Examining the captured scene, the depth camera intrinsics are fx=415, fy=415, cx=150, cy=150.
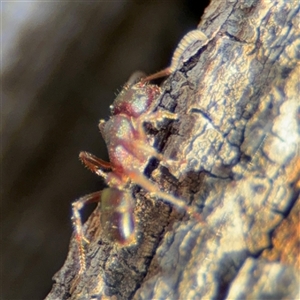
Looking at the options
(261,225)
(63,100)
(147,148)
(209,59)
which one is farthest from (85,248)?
(63,100)

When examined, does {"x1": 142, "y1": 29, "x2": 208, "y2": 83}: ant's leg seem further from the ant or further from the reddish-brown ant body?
the reddish-brown ant body

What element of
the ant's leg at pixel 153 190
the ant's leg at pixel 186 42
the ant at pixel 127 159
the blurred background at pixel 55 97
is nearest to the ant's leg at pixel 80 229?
the ant at pixel 127 159

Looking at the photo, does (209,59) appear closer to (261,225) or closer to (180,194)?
(180,194)

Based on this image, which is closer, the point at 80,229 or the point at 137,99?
the point at 80,229

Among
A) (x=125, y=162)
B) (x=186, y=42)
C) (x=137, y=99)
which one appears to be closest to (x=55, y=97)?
(x=137, y=99)

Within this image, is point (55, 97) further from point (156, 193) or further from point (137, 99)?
point (156, 193)

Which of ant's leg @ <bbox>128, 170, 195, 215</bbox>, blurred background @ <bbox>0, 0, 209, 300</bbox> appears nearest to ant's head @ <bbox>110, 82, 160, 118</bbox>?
ant's leg @ <bbox>128, 170, 195, 215</bbox>
